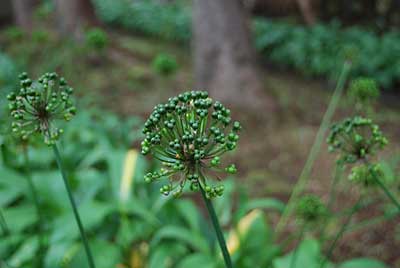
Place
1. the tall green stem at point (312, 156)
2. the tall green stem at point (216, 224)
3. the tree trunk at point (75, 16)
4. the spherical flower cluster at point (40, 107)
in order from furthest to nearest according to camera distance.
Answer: the tree trunk at point (75, 16) → the tall green stem at point (312, 156) → the spherical flower cluster at point (40, 107) → the tall green stem at point (216, 224)

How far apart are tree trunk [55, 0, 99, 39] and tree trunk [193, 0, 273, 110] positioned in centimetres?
353

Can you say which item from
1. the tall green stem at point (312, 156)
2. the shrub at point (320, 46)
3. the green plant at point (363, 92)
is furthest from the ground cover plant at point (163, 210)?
the shrub at point (320, 46)

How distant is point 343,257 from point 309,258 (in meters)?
1.22

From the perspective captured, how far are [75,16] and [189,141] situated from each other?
8.64 meters

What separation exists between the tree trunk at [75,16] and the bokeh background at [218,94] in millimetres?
19

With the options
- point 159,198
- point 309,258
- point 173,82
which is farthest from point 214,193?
point 173,82

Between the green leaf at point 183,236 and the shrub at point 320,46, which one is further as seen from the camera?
the shrub at point 320,46

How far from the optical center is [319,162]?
5273 millimetres

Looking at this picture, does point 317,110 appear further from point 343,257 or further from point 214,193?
point 214,193

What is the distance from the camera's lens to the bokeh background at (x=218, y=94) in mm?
3381

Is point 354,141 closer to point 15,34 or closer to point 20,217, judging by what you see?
point 20,217

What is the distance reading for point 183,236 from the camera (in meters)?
2.99

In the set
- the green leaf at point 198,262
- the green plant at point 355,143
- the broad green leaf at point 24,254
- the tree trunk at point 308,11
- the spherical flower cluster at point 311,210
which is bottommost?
the green leaf at point 198,262

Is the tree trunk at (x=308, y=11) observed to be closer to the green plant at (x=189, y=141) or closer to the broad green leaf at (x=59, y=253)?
the broad green leaf at (x=59, y=253)
